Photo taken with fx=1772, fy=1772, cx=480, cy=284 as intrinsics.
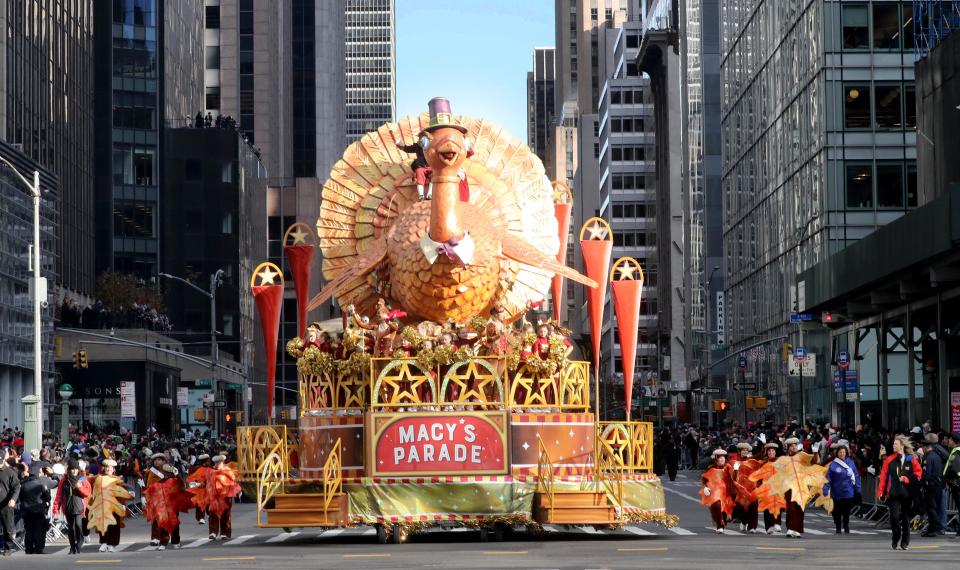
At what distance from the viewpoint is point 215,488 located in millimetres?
27469

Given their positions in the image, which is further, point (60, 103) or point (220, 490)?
point (60, 103)

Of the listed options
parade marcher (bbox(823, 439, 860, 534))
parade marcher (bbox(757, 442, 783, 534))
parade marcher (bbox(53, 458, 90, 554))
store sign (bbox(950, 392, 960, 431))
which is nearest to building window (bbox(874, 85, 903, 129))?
store sign (bbox(950, 392, 960, 431))

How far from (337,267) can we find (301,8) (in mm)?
151822

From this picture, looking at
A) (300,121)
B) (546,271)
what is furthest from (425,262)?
(300,121)

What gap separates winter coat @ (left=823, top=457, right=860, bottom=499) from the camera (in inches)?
1096

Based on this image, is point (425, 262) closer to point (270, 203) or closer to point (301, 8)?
point (270, 203)

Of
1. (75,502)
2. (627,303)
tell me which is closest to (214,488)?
(75,502)

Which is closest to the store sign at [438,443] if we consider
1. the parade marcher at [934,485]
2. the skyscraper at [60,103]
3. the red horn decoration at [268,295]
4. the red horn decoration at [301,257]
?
the red horn decoration at [268,295]

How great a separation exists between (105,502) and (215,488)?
1677 millimetres

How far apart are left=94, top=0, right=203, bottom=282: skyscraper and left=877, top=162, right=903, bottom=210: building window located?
169 feet

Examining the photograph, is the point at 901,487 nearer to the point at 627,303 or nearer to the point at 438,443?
the point at 627,303

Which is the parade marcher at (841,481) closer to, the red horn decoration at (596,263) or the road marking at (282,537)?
the red horn decoration at (596,263)

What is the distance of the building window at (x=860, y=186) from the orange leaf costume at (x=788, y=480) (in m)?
36.1

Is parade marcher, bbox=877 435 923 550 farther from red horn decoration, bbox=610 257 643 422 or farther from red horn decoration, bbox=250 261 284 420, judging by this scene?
red horn decoration, bbox=250 261 284 420
